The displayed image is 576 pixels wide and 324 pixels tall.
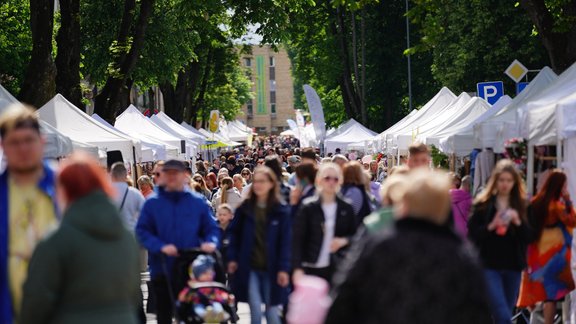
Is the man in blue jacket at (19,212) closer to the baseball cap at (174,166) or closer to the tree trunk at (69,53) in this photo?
the baseball cap at (174,166)

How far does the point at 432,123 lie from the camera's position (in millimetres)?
25938

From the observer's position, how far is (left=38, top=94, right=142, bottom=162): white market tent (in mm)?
20625

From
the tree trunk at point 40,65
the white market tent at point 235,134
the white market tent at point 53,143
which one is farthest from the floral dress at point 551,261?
the white market tent at point 235,134

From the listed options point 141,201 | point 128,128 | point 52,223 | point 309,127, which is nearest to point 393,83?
point 309,127

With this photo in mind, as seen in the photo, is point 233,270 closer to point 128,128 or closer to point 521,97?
point 521,97

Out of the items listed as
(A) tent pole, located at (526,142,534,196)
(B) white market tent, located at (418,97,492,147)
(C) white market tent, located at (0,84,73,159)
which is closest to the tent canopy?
(B) white market tent, located at (418,97,492,147)

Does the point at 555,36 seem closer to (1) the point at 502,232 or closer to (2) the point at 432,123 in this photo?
(2) the point at 432,123

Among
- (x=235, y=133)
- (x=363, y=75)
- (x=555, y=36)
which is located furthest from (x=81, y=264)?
(x=235, y=133)

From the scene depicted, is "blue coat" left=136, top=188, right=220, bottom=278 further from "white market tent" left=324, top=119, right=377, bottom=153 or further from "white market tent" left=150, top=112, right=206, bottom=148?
"white market tent" left=324, top=119, right=377, bottom=153

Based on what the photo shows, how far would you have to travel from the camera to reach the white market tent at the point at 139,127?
3140 cm

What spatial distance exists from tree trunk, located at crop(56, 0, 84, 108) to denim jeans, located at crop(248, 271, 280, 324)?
1452 cm

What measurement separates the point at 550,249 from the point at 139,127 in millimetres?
22172

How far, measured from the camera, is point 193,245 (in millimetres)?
10531

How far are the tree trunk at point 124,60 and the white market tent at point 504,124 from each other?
34.8 feet
